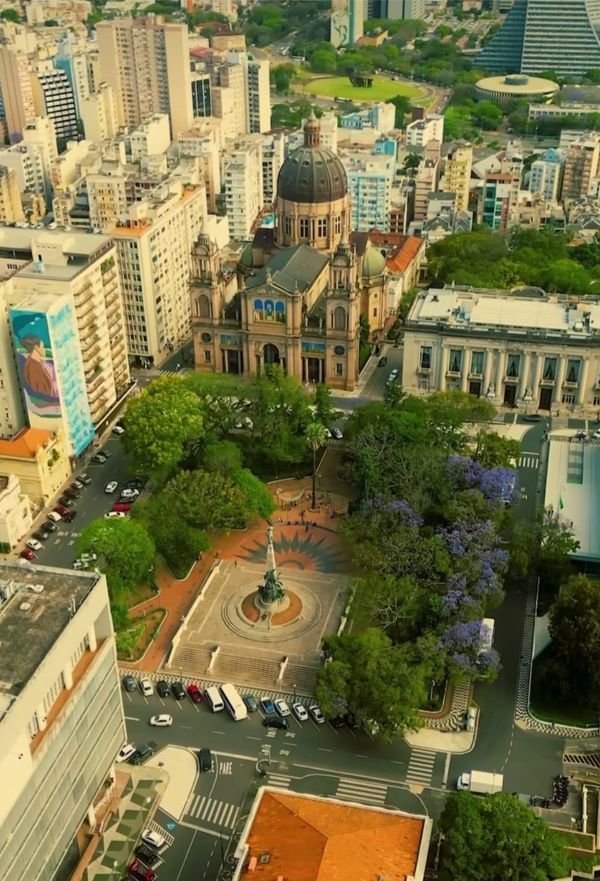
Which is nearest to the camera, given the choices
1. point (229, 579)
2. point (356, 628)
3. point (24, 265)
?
point (356, 628)

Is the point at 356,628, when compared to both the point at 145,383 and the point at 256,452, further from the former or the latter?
the point at 145,383

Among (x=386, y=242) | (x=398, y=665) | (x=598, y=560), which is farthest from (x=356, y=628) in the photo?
(x=386, y=242)

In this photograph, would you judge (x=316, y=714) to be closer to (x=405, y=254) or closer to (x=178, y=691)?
(x=178, y=691)

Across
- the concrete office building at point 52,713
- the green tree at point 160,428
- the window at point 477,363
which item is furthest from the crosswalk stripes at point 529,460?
the concrete office building at point 52,713

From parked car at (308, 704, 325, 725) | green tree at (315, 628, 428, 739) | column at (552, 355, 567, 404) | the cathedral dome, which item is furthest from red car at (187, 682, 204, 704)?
the cathedral dome

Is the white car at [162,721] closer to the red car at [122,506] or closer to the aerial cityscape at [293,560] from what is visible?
the aerial cityscape at [293,560]

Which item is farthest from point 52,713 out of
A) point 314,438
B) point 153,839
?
point 314,438
